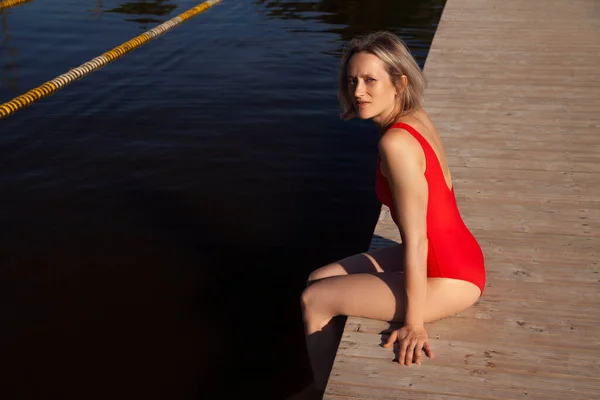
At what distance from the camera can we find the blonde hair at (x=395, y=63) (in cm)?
311

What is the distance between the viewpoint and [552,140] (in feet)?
18.7

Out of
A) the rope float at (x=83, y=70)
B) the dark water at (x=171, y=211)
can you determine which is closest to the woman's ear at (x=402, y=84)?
the dark water at (x=171, y=211)

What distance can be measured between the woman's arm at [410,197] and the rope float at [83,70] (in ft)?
21.1

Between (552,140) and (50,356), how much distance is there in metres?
3.96

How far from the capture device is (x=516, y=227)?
14.2 feet

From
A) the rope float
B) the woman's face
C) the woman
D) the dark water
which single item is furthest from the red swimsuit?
the rope float

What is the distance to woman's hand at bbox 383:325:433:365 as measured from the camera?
3113 millimetres

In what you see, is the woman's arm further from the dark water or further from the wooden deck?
the dark water

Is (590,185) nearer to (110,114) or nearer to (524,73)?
(524,73)

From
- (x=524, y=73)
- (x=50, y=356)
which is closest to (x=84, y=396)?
(x=50, y=356)

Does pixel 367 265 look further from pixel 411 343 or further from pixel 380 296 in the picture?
pixel 411 343

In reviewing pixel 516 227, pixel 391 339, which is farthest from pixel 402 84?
pixel 516 227

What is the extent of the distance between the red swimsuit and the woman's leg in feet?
0.17

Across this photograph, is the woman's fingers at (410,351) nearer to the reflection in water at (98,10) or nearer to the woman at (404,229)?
the woman at (404,229)
